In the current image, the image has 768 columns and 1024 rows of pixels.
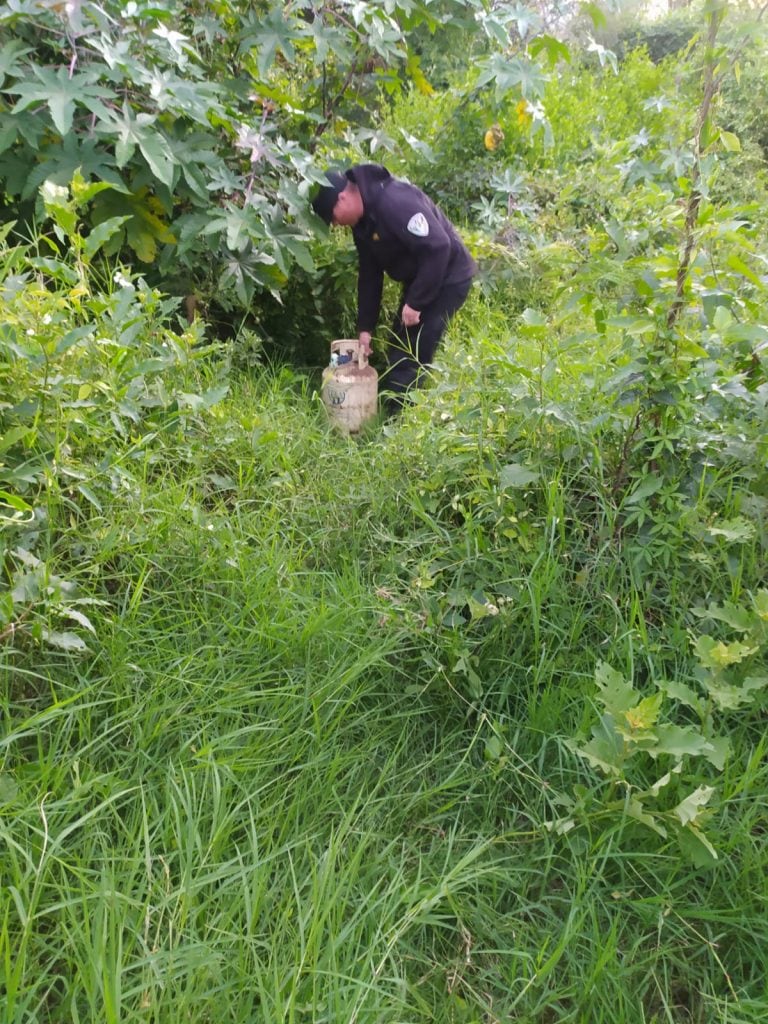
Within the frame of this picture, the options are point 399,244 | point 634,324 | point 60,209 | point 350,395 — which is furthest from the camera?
point 399,244

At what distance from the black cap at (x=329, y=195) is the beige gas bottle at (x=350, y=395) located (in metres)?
0.66

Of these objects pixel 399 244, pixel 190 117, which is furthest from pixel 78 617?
pixel 399 244

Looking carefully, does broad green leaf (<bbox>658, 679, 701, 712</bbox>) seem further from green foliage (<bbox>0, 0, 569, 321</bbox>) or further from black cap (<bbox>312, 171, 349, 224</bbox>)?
black cap (<bbox>312, 171, 349, 224</bbox>)

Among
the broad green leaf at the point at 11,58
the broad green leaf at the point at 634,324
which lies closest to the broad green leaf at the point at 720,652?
the broad green leaf at the point at 634,324

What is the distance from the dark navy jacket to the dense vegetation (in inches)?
23.0

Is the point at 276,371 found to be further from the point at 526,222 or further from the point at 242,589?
the point at 526,222

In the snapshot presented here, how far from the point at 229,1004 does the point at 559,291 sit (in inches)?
67.3

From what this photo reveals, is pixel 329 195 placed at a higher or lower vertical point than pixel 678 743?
higher

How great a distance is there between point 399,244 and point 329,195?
41 cm

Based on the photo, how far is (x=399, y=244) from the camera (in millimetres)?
3348

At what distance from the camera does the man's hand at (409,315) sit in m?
3.39

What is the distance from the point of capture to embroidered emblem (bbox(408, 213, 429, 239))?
3.22 meters

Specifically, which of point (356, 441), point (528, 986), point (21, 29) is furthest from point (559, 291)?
point (21, 29)

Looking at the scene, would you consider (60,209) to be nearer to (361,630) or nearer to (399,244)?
(361,630)
